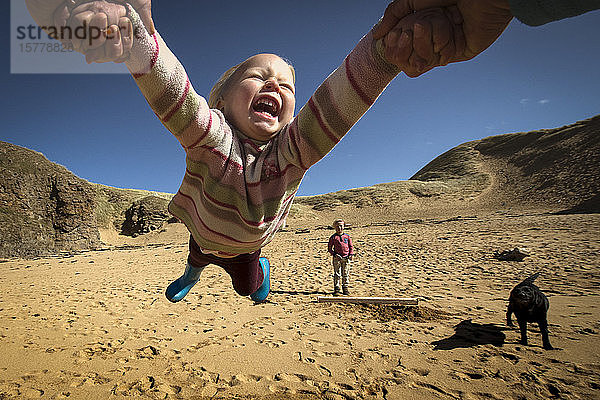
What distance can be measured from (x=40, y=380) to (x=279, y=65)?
406 cm

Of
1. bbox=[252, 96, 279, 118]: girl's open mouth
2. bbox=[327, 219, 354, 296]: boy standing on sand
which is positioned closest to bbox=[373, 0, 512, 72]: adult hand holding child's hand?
bbox=[252, 96, 279, 118]: girl's open mouth

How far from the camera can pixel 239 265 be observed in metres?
1.96

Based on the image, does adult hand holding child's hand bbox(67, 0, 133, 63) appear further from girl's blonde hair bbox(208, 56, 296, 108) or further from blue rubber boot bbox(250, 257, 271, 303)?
blue rubber boot bbox(250, 257, 271, 303)

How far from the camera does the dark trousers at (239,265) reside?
76.7 inches

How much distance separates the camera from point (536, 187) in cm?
2891

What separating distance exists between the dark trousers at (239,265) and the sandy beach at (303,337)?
168 cm

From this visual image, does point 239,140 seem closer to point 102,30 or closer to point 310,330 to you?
point 102,30

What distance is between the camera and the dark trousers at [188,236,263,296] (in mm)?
1947

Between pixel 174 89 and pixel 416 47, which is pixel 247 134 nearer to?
pixel 174 89

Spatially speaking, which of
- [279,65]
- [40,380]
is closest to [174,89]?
[279,65]

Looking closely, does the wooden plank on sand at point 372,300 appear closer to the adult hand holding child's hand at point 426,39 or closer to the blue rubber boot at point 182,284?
the blue rubber boot at point 182,284

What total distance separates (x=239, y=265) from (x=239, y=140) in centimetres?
102

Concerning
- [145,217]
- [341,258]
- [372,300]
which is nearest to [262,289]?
[372,300]

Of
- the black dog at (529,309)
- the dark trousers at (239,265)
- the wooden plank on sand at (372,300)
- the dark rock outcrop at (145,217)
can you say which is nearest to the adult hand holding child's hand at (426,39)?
the dark trousers at (239,265)
